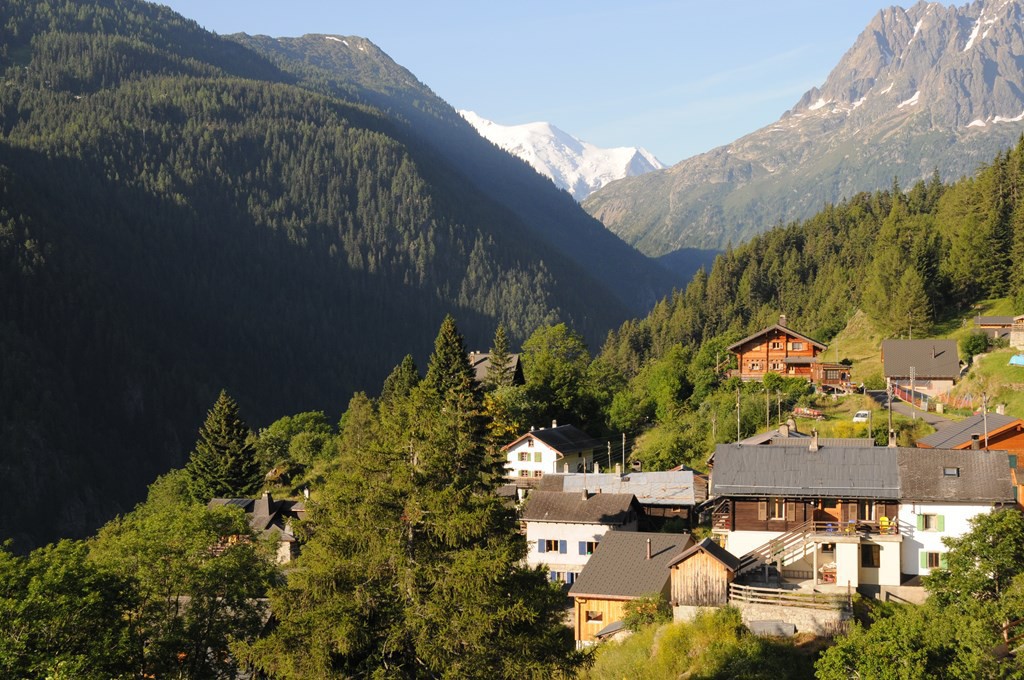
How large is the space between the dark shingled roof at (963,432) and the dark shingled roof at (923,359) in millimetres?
19443

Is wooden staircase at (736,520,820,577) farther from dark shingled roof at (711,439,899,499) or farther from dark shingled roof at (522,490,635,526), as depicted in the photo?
dark shingled roof at (522,490,635,526)

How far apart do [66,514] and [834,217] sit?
405ft

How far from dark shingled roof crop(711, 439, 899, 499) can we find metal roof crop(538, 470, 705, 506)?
43.5 feet

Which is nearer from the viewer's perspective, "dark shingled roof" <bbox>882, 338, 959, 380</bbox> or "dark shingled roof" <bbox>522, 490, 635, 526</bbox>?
"dark shingled roof" <bbox>522, 490, 635, 526</bbox>

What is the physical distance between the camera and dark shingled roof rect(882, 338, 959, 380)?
69500 millimetres

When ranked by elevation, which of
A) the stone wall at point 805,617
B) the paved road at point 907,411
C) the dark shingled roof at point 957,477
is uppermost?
the dark shingled roof at point 957,477

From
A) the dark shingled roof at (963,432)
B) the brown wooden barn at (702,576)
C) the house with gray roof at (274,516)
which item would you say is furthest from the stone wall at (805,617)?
the house with gray roof at (274,516)

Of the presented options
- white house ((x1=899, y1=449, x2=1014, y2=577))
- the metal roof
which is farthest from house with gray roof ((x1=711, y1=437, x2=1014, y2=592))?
the metal roof

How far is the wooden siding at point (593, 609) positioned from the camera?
1588 inches

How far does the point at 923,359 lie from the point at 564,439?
26745 millimetres

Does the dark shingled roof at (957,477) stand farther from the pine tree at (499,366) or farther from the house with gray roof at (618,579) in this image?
the pine tree at (499,366)

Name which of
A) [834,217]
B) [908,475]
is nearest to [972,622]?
[908,475]

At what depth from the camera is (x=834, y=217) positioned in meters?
138

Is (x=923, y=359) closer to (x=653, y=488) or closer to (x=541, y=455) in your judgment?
(x=653, y=488)
